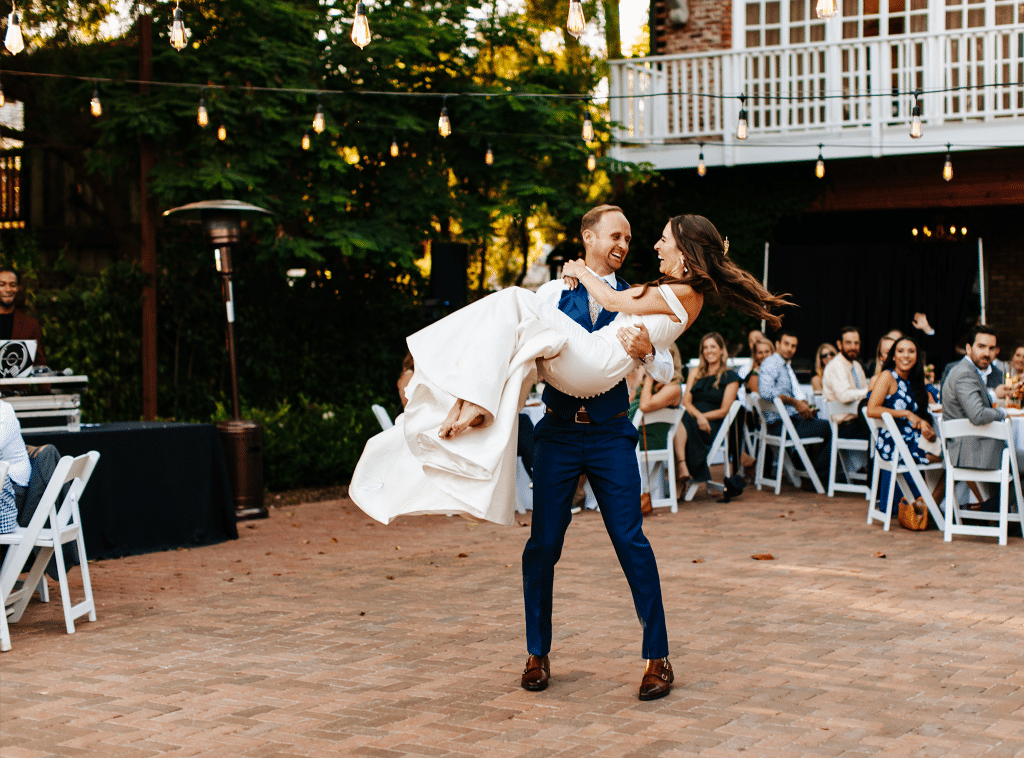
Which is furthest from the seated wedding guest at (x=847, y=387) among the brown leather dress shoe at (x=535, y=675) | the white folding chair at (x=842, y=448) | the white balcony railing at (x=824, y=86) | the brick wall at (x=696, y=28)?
the brick wall at (x=696, y=28)

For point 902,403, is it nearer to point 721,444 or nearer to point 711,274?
point 721,444

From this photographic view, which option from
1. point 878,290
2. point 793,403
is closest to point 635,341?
point 793,403

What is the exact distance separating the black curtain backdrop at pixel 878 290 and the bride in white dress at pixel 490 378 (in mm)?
11873

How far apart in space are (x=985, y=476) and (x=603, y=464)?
14.8ft

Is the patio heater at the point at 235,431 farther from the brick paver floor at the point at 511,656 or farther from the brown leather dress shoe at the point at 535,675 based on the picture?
the brown leather dress shoe at the point at 535,675

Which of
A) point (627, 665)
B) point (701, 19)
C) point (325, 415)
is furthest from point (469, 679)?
point (701, 19)

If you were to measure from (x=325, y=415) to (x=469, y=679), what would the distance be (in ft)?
25.4

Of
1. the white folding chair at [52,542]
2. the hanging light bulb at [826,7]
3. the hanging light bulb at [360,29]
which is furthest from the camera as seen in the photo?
the hanging light bulb at [826,7]

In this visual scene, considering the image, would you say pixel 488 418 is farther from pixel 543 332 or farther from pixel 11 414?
pixel 11 414

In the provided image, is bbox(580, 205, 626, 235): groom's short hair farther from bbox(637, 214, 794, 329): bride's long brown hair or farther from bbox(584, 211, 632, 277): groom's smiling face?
bbox(637, 214, 794, 329): bride's long brown hair

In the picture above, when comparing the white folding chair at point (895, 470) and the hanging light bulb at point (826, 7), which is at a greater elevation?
the hanging light bulb at point (826, 7)

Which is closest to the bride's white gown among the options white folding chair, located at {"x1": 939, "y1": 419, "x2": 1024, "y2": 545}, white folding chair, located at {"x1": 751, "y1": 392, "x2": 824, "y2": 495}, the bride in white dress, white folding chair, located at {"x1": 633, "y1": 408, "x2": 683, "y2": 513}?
the bride in white dress

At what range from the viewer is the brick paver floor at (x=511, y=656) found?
356 cm

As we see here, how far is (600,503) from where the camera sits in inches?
158
